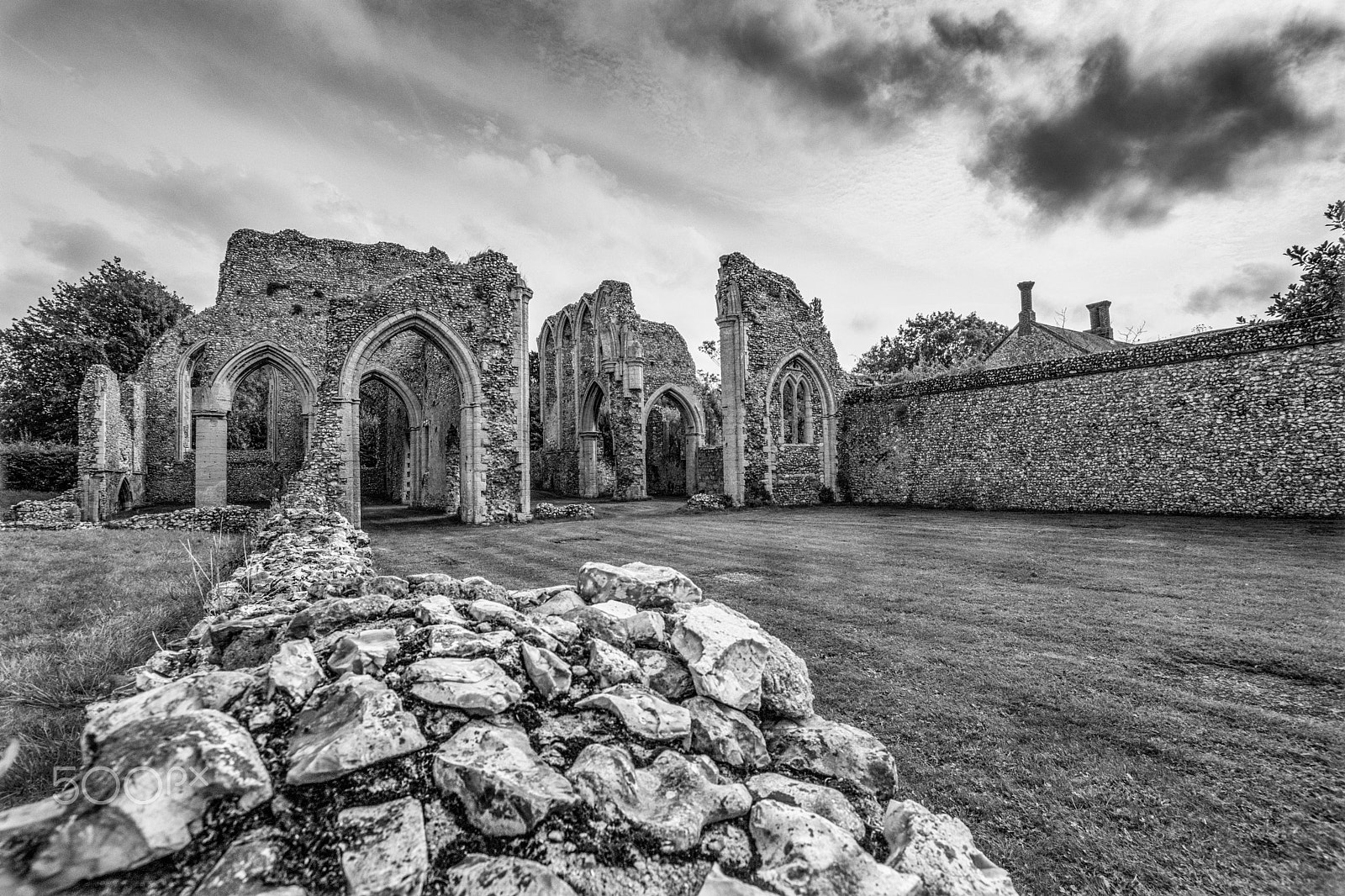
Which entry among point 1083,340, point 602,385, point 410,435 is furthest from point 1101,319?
point 410,435

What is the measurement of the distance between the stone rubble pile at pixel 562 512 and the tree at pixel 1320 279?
1788 centimetres

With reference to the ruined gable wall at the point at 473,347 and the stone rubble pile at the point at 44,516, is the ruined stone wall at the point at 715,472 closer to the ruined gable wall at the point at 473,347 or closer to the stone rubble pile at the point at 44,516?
the ruined gable wall at the point at 473,347

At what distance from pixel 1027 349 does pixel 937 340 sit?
19.6 metres

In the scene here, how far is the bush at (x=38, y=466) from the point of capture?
21438mm

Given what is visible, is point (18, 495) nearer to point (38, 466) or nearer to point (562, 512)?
point (38, 466)

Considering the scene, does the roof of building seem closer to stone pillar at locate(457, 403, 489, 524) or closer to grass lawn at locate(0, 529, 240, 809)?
stone pillar at locate(457, 403, 489, 524)

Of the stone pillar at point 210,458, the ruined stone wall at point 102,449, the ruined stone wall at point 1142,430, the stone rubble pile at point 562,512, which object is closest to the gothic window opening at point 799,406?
the ruined stone wall at point 1142,430

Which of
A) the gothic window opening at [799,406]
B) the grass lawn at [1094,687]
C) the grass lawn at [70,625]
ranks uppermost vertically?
the gothic window opening at [799,406]

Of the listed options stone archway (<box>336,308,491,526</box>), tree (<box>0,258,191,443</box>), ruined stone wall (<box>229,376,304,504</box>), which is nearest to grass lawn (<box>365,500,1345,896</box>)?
stone archway (<box>336,308,491,526</box>)

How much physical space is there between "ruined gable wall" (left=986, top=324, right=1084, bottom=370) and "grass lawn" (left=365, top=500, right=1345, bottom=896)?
23890mm

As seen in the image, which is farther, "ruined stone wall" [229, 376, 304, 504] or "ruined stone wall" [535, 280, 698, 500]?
"ruined stone wall" [535, 280, 698, 500]

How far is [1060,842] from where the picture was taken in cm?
231

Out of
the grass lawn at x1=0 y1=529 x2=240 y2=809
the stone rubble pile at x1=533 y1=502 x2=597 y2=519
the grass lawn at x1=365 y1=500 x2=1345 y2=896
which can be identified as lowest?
the grass lawn at x1=365 y1=500 x2=1345 y2=896

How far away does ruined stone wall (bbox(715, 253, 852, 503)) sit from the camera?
1888cm
